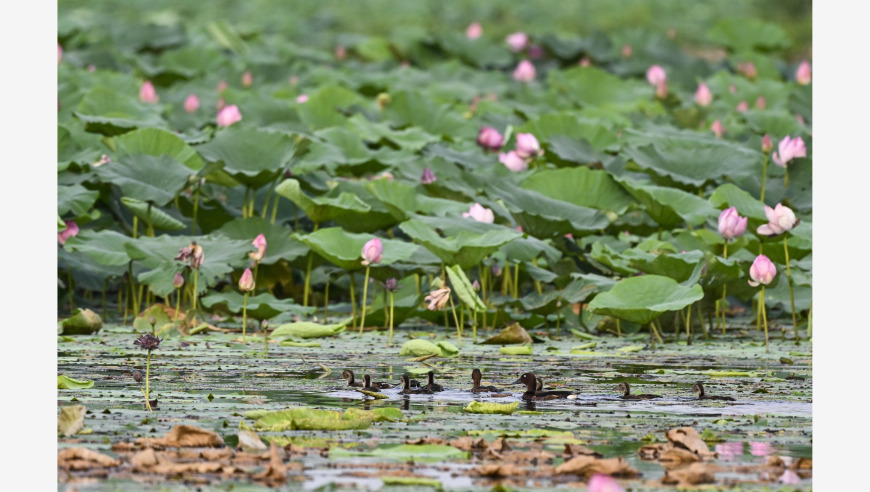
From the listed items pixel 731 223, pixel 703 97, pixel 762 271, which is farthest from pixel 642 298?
pixel 703 97

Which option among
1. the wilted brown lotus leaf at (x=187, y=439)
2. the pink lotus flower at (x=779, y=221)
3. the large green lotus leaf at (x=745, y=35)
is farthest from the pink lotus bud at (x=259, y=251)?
the large green lotus leaf at (x=745, y=35)

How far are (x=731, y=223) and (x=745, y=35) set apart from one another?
24.2 feet

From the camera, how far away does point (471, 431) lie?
239 centimetres

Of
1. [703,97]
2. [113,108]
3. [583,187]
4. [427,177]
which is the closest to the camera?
[583,187]

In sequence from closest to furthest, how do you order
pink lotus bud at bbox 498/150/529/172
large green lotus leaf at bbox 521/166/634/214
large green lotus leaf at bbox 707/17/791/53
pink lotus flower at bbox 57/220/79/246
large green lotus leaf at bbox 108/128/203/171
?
pink lotus flower at bbox 57/220/79/246, large green lotus leaf at bbox 521/166/634/214, large green lotus leaf at bbox 108/128/203/171, pink lotus bud at bbox 498/150/529/172, large green lotus leaf at bbox 707/17/791/53

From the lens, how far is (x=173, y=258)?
13.4 ft

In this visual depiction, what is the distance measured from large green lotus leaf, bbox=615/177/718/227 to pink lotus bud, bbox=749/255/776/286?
2.07 feet

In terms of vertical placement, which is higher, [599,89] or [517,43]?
[517,43]

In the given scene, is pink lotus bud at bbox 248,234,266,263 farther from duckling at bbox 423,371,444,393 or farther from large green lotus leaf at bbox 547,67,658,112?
large green lotus leaf at bbox 547,67,658,112

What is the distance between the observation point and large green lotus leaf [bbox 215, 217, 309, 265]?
4.42 m

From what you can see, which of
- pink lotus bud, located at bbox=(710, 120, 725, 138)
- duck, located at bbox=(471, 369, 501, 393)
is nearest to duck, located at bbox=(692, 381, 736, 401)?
duck, located at bbox=(471, 369, 501, 393)

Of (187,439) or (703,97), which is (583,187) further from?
(703,97)

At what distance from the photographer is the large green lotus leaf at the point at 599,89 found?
325 inches
